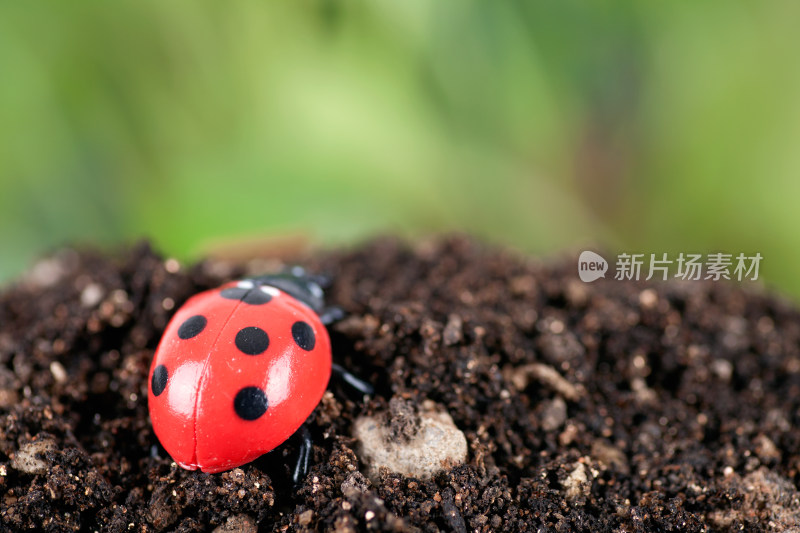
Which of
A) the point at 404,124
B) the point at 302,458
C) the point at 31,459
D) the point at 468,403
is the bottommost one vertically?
the point at 31,459

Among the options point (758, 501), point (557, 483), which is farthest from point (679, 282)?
point (557, 483)

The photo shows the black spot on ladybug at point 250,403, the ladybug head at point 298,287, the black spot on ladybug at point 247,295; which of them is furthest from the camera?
the ladybug head at point 298,287

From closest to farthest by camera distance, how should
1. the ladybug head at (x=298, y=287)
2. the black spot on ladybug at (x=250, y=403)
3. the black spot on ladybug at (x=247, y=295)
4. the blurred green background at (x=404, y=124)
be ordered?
the black spot on ladybug at (x=250, y=403) < the black spot on ladybug at (x=247, y=295) < the ladybug head at (x=298, y=287) < the blurred green background at (x=404, y=124)

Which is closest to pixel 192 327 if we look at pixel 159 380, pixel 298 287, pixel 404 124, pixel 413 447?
pixel 159 380

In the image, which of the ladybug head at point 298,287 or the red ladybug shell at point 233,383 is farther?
the ladybug head at point 298,287

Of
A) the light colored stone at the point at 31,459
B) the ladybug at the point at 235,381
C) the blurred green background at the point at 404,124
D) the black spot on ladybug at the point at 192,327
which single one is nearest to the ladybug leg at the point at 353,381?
the ladybug at the point at 235,381

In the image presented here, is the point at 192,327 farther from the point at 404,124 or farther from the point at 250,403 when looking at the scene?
the point at 404,124

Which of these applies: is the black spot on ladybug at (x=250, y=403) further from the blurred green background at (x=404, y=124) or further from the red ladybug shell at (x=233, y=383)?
the blurred green background at (x=404, y=124)

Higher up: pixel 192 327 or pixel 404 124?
pixel 404 124
